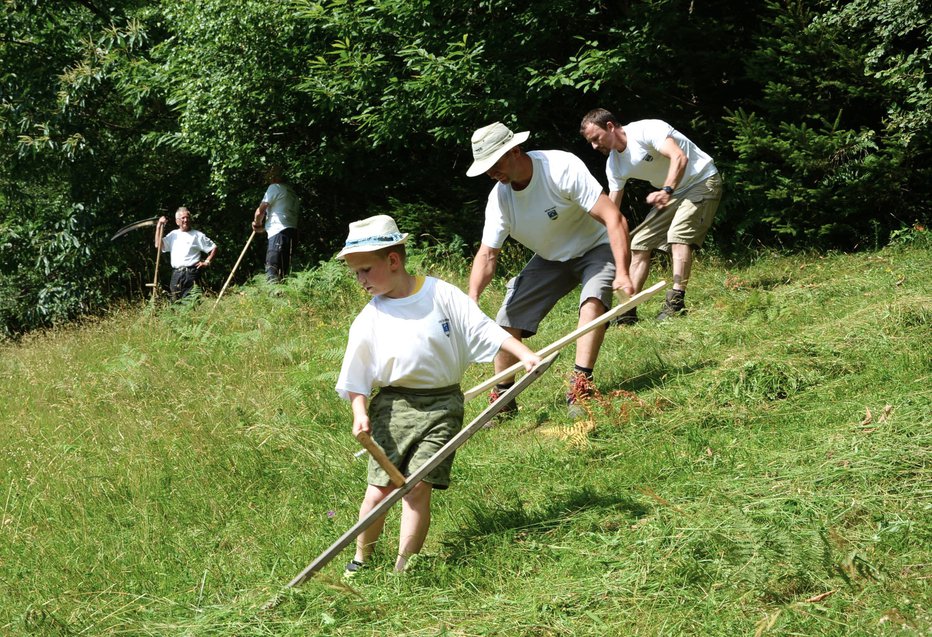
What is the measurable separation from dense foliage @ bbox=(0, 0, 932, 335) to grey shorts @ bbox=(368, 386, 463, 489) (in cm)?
696

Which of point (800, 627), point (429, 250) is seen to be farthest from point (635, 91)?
point (800, 627)

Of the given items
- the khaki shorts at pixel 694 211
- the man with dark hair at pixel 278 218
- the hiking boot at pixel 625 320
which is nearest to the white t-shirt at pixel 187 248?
the man with dark hair at pixel 278 218

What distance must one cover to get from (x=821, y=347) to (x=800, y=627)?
3.30m

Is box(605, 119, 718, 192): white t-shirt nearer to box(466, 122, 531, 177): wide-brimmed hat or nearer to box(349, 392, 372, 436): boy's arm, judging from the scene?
box(466, 122, 531, 177): wide-brimmed hat

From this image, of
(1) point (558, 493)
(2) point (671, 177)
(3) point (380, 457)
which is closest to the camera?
(3) point (380, 457)

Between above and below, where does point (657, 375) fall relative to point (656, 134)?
below

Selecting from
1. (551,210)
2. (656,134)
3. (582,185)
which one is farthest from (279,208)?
(582,185)

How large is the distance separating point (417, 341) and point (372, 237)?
468 millimetres

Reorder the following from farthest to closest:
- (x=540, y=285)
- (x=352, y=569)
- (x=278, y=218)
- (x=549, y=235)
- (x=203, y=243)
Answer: (x=203, y=243) < (x=278, y=218) < (x=540, y=285) < (x=549, y=235) < (x=352, y=569)

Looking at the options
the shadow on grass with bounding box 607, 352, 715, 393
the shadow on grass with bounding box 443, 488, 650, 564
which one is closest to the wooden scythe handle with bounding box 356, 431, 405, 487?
the shadow on grass with bounding box 443, 488, 650, 564

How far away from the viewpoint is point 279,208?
13805 mm

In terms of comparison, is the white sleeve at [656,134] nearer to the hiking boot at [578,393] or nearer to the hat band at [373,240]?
the hiking boot at [578,393]

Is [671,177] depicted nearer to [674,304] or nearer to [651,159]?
[651,159]

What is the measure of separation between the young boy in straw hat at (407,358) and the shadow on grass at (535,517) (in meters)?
0.32
